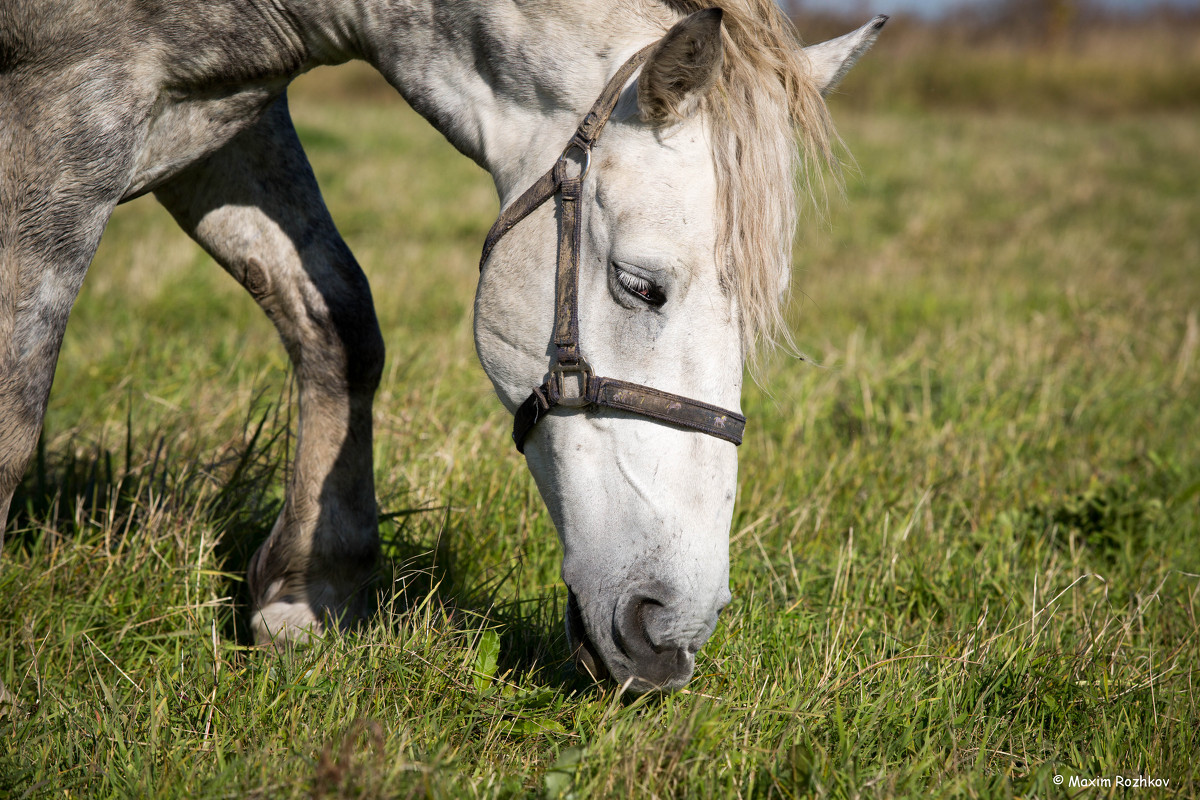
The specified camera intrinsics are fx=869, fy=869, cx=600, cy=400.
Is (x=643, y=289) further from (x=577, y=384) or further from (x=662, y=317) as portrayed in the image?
(x=577, y=384)

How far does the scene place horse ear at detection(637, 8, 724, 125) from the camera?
1459 millimetres

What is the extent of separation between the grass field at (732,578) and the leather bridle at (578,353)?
0.85ft

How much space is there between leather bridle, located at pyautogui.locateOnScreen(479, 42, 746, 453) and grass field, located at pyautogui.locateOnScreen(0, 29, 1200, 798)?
26 cm

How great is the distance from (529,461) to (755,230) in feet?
2.13

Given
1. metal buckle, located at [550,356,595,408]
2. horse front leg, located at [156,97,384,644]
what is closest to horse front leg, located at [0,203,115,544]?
horse front leg, located at [156,97,384,644]

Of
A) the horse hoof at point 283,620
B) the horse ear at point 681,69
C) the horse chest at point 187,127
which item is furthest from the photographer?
the horse hoof at point 283,620

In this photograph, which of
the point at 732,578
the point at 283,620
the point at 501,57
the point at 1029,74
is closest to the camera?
the point at 501,57

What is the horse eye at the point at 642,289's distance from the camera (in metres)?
1.60

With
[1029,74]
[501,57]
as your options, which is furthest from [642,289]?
[1029,74]

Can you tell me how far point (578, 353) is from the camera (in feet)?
5.37

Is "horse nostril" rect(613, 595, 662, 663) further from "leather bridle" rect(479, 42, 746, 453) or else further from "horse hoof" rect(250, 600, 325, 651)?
"horse hoof" rect(250, 600, 325, 651)

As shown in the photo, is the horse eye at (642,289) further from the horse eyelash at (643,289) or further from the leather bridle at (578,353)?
the leather bridle at (578,353)

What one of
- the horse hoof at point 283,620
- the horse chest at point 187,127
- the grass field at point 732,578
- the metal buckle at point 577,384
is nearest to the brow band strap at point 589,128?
the metal buckle at point 577,384

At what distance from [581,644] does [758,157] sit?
977 millimetres
